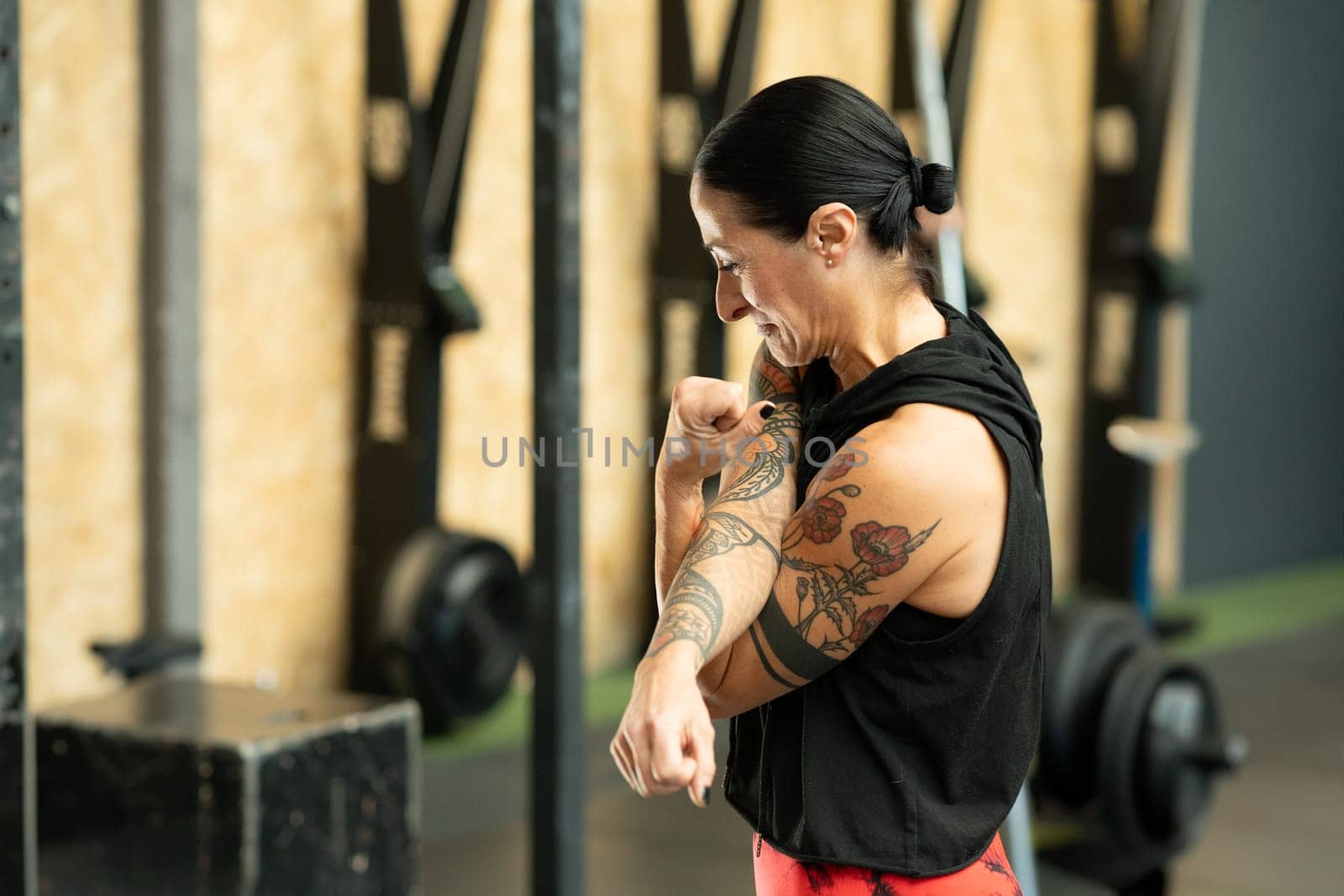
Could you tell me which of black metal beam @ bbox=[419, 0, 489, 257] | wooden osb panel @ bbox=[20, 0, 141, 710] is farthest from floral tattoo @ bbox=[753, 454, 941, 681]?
black metal beam @ bbox=[419, 0, 489, 257]

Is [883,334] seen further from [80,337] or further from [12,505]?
[80,337]

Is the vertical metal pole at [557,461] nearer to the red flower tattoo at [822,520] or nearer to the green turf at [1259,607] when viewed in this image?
the red flower tattoo at [822,520]

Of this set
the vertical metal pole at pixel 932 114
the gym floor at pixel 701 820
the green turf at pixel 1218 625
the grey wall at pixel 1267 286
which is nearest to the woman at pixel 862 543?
the vertical metal pole at pixel 932 114

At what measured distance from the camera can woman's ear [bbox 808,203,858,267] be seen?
1018 mm

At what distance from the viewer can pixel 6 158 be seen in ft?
5.49

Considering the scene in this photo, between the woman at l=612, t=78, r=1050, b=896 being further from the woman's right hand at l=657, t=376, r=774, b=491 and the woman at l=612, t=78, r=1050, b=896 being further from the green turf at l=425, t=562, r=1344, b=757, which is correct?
the green turf at l=425, t=562, r=1344, b=757

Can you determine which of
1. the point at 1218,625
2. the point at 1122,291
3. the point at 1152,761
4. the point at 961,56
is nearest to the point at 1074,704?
the point at 1152,761

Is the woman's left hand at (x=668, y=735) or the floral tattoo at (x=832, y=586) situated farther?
the floral tattoo at (x=832, y=586)

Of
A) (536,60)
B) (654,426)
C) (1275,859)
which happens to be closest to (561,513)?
(536,60)

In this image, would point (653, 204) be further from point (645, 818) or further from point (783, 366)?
point (783, 366)

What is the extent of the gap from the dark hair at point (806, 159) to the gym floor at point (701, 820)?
2111 millimetres

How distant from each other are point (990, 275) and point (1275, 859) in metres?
3.03

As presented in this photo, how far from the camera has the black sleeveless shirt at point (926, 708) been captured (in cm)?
102

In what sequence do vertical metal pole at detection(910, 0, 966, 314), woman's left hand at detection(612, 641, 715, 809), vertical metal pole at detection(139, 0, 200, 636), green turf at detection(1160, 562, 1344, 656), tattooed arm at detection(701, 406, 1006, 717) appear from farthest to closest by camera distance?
green turf at detection(1160, 562, 1344, 656), vertical metal pole at detection(139, 0, 200, 636), vertical metal pole at detection(910, 0, 966, 314), tattooed arm at detection(701, 406, 1006, 717), woman's left hand at detection(612, 641, 715, 809)
